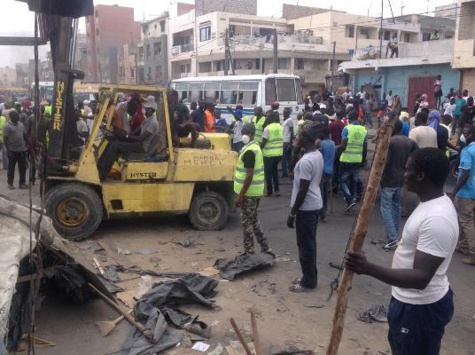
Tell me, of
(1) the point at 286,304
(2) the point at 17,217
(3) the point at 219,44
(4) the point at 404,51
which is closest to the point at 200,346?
(1) the point at 286,304

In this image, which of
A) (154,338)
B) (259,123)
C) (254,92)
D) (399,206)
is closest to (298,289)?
(154,338)

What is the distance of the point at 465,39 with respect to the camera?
77.1 ft

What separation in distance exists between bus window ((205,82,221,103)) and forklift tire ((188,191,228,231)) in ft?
40.6

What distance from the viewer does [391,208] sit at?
693cm

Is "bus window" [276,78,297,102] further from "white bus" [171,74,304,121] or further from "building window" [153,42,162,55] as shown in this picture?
"building window" [153,42,162,55]

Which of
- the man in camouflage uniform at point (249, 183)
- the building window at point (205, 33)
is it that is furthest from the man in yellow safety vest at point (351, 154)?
the building window at point (205, 33)

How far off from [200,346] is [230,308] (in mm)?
846

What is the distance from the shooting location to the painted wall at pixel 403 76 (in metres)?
25.2

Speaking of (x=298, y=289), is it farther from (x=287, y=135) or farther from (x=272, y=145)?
(x=287, y=135)

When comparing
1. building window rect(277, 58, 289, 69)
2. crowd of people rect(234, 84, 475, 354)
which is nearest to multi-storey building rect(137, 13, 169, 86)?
building window rect(277, 58, 289, 69)

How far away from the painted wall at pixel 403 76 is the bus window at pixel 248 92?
12953 millimetres

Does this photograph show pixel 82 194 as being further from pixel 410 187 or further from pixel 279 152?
pixel 410 187

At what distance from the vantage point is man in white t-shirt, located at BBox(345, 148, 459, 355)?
246cm

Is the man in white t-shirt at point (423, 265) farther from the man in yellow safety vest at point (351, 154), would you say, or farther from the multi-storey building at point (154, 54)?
the multi-storey building at point (154, 54)
